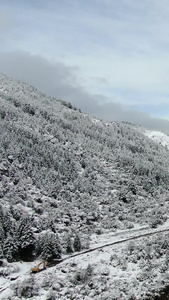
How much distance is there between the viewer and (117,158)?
6962 centimetres

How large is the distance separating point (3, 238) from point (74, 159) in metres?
33.8

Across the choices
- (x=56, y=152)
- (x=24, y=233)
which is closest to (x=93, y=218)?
(x=24, y=233)

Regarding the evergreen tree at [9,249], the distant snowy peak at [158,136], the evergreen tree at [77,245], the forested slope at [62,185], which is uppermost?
the distant snowy peak at [158,136]

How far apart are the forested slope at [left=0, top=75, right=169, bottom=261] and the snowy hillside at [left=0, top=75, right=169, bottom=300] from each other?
14 cm

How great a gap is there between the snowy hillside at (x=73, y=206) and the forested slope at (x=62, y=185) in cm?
14

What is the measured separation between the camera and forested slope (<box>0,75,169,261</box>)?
33.3 m

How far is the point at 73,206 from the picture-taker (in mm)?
45594

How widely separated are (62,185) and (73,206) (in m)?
6.55

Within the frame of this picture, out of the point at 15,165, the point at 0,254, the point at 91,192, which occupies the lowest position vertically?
the point at 0,254

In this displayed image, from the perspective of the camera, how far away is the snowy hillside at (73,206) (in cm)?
2467

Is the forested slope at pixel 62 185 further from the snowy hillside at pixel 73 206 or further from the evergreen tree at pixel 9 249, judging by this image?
the snowy hillside at pixel 73 206

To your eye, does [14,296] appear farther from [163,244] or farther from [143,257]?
[163,244]

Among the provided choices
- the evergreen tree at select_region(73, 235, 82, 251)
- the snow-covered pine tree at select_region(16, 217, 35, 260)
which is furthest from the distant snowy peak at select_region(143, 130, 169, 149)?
the snow-covered pine tree at select_region(16, 217, 35, 260)

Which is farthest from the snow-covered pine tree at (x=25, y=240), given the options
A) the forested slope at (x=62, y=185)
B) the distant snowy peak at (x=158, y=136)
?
the distant snowy peak at (x=158, y=136)
